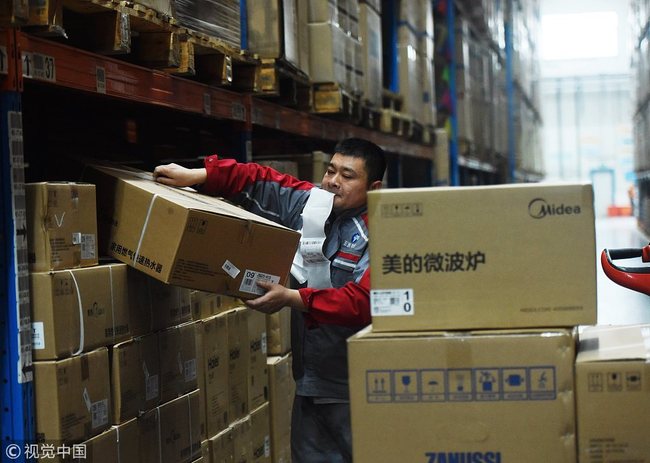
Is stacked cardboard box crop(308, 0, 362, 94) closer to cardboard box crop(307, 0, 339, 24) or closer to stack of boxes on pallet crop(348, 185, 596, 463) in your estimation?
cardboard box crop(307, 0, 339, 24)

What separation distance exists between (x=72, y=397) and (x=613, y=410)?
1553 mm

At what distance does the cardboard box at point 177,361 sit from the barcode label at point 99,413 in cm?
40

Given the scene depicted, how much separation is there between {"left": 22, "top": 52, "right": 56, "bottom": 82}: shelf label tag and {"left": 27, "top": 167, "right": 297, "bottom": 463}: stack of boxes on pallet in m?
0.33

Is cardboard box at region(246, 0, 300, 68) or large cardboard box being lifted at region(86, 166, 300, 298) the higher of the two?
cardboard box at region(246, 0, 300, 68)

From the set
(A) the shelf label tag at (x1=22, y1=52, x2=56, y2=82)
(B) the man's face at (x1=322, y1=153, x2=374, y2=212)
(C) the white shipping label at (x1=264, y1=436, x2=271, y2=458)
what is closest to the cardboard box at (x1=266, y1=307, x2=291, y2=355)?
(C) the white shipping label at (x1=264, y1=436, x2=271, y2=458)

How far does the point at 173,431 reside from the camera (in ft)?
11.5

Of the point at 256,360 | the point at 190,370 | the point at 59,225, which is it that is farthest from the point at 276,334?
the point at 59,225

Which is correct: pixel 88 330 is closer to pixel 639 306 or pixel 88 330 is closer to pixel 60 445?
pixel 60 445

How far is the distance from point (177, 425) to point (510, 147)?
43.7 ft

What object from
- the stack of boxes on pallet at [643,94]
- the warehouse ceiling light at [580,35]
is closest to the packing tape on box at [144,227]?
the stack of boxes on pallet at [643,94]

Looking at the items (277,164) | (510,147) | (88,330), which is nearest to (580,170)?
(510,147)

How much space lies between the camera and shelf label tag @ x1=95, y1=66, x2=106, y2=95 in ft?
10.5

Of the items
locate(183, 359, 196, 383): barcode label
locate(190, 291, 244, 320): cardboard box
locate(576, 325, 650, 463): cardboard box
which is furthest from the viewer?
locate(190, 291, 244, 320): cardboard box

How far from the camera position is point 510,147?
1616 cm
